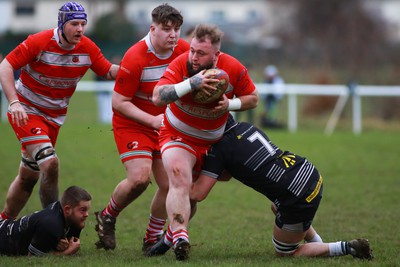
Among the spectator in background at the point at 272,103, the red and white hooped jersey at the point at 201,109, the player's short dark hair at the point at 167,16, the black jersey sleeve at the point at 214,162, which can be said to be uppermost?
the player's short dark hair at the point at 167,16

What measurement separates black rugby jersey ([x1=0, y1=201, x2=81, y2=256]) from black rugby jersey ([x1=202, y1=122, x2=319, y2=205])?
140 cm

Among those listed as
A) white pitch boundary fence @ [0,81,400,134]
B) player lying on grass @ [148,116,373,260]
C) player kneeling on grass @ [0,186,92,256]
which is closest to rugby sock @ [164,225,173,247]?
player lying on grass @ [148,116,373,260]

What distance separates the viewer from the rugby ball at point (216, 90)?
664cm

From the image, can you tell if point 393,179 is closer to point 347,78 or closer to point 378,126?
point 378,126

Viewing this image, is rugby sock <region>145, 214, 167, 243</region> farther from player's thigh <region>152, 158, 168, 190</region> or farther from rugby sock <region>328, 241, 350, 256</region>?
rugby sock <region>328, 241, 350, 256</region>

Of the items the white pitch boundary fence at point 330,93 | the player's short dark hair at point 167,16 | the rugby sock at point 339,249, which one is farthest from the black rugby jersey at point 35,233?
the white pitch boundary fence at point 330,93

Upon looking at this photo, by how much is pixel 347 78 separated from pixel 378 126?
446 centimetres

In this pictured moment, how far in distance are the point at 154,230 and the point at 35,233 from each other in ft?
4.37

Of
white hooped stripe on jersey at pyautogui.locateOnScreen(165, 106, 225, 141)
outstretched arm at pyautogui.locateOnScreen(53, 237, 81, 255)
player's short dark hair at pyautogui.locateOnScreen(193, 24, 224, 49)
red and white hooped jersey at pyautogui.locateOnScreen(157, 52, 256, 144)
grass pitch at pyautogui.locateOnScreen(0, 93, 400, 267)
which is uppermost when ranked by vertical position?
player's short dark hair at pyautogui.locateOnScreen(193, 24, 224, 49)

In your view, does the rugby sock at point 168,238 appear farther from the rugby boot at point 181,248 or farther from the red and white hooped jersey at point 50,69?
the red and white hooped jersey at point 50,69

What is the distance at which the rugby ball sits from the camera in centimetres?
664

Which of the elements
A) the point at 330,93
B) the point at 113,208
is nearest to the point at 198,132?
the point at 113,208

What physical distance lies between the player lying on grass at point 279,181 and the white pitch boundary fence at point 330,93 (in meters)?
15.5

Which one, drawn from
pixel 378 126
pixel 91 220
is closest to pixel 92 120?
pixel 378 126
